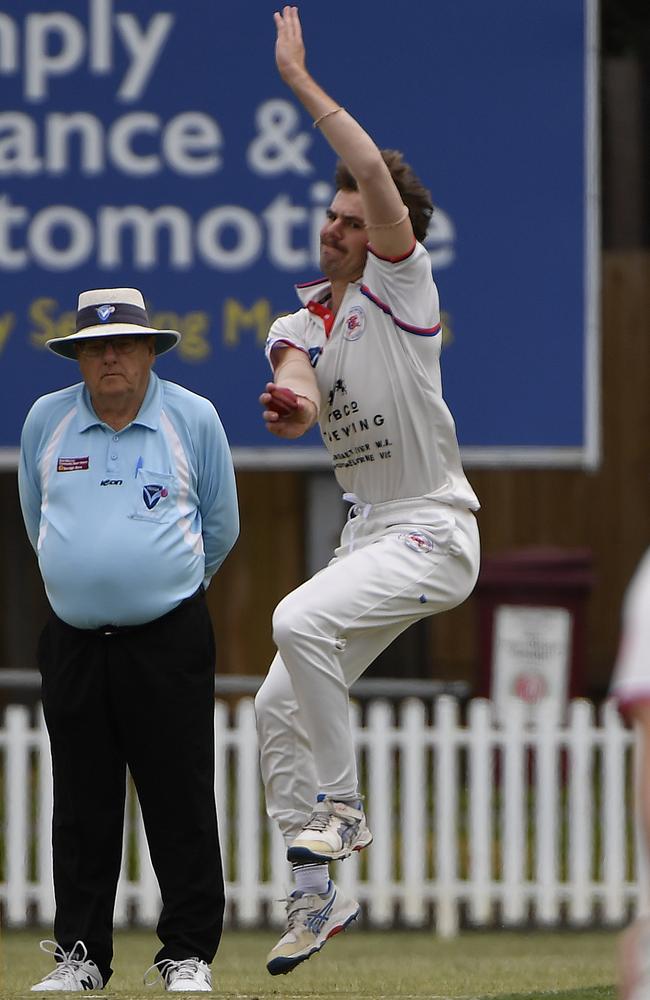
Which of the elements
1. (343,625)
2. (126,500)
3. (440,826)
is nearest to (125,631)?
(126,500)

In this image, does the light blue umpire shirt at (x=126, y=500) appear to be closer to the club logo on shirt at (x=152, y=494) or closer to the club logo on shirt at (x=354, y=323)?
the club logo on shirt at (x=152, y=494)

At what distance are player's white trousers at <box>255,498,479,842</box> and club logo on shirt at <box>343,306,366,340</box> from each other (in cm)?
47

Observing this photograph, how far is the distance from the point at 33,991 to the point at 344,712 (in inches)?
43.5

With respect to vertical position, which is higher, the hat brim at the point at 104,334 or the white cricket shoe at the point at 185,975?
the hat brim at the point at 104,334

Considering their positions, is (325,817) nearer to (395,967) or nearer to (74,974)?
(74,974)

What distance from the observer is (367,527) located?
16.6 feet

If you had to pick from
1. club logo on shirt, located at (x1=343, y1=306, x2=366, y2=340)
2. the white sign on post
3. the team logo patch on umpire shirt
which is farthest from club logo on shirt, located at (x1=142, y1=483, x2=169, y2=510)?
the white sign on post

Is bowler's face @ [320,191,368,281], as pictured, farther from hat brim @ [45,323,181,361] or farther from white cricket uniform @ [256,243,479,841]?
hat brim @ [45,323,181,361]

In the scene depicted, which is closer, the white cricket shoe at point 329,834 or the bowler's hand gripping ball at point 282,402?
the bowler's hand gripping ball at point 282,402

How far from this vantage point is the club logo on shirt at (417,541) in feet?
16.2

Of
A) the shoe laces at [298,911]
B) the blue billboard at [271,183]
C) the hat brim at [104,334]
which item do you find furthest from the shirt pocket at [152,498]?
the blue billboard at [271,183]

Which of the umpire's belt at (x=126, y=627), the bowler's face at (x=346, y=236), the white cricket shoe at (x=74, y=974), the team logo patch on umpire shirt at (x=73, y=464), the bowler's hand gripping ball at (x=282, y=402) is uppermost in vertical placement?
the bowler's face at (x=346, y=236)

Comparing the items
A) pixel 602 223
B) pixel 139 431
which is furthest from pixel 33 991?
pixel 602 223

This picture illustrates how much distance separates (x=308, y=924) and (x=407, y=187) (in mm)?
1972
